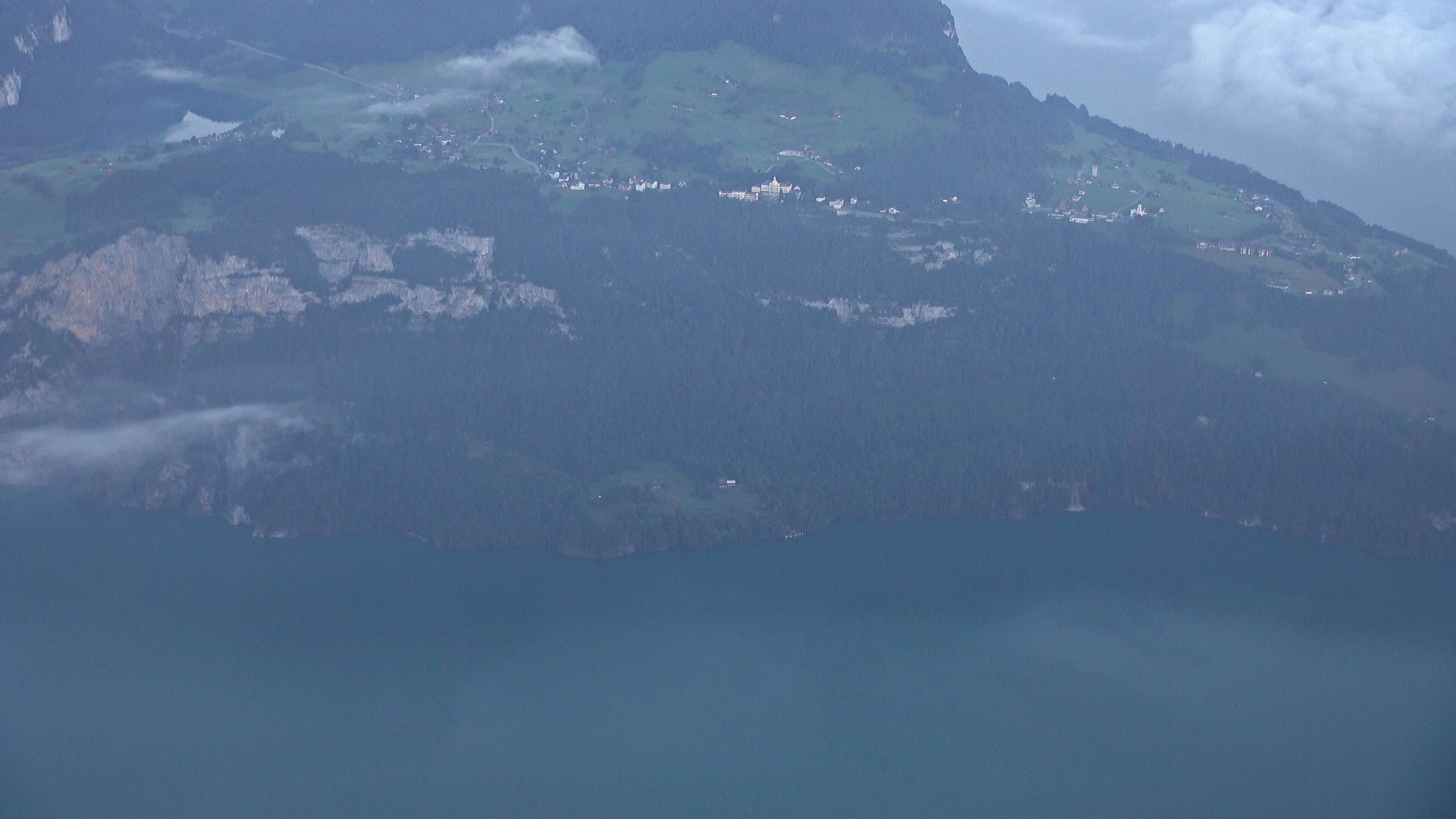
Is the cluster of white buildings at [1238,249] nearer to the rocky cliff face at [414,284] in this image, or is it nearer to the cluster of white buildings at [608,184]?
the cluster of white buildings at [608,184]

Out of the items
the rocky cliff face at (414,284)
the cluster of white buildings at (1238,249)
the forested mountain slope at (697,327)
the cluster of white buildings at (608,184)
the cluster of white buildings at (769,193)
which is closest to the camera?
the forested mountain slope at (697,327)

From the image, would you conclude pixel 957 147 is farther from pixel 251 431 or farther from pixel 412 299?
pixel 251 431

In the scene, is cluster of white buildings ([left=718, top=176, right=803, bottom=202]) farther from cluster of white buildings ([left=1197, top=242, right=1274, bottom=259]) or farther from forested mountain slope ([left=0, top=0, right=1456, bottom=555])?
cluster of white buildings ([left=1197, top=242, right=1274, bottom=259])

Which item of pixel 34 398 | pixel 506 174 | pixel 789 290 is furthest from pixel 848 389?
pixel 34 398

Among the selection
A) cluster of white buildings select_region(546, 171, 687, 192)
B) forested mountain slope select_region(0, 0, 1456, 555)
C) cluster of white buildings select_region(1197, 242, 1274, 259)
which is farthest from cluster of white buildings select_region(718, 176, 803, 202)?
cluster of white buildings select_region(1197, 242, 1274, 259)

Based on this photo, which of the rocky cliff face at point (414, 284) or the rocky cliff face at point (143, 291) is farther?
the rocky cliff face at point (414, 284)

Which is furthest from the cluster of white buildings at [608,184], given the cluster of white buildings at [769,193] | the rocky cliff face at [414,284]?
the rocky cliff face at [414,284]
